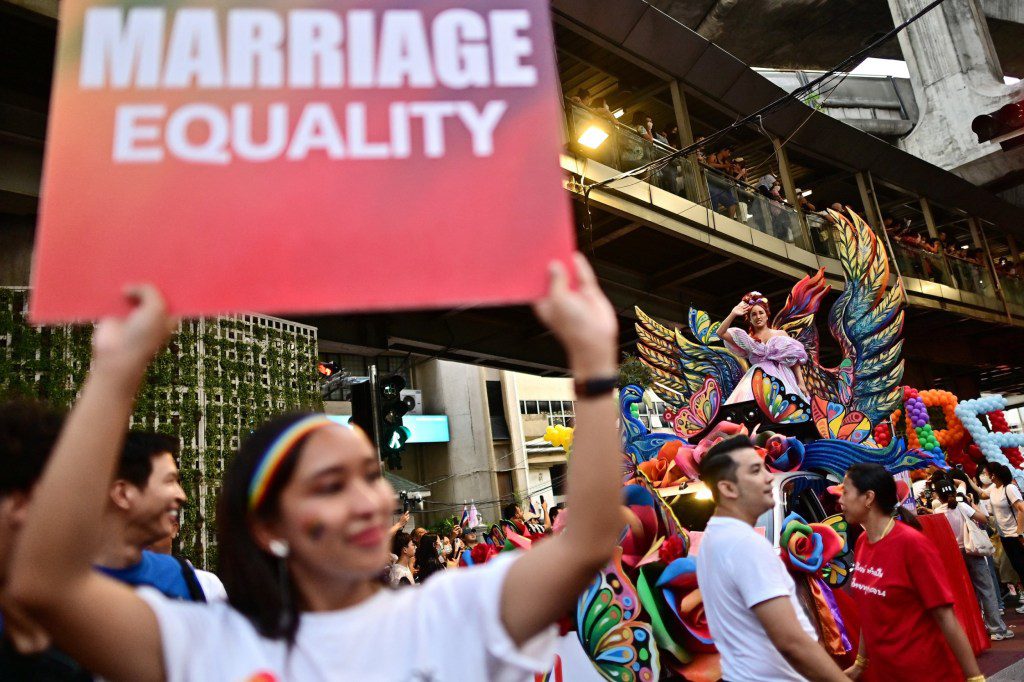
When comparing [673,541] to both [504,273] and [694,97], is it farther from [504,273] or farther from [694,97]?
[694,97]

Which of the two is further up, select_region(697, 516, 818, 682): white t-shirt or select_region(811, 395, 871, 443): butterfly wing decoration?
select_region(811, 395, 871, 443): butterfly wing decoration

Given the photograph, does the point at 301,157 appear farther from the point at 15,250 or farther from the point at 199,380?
the point at 15,250

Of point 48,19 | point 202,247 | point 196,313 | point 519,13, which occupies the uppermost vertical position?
point 48,19

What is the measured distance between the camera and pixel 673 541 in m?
4.16

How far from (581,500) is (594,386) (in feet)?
0.58

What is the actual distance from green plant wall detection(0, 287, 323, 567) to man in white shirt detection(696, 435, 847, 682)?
5788 mm

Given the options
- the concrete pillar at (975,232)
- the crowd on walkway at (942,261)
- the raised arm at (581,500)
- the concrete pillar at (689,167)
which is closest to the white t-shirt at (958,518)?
the concrete pillar at (689,167)

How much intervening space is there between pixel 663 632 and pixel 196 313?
353 centimetres

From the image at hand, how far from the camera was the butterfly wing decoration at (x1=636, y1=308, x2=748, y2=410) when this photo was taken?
7055mm

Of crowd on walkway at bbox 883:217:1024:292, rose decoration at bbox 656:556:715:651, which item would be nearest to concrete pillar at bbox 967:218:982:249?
crowd on walkway at bbox 883:217:1024:292

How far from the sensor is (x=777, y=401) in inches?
247

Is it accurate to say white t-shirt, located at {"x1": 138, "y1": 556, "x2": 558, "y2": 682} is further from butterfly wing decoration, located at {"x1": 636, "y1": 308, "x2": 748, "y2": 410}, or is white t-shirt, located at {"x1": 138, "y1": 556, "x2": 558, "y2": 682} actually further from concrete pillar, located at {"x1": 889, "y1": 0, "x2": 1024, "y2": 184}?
concrete pillar, located at {"x1": 889, "y1": 0, "x2": 1024, "y2": 184}

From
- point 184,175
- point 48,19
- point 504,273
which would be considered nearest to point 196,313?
point 184,175

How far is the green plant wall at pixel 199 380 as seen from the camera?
20.6ft
